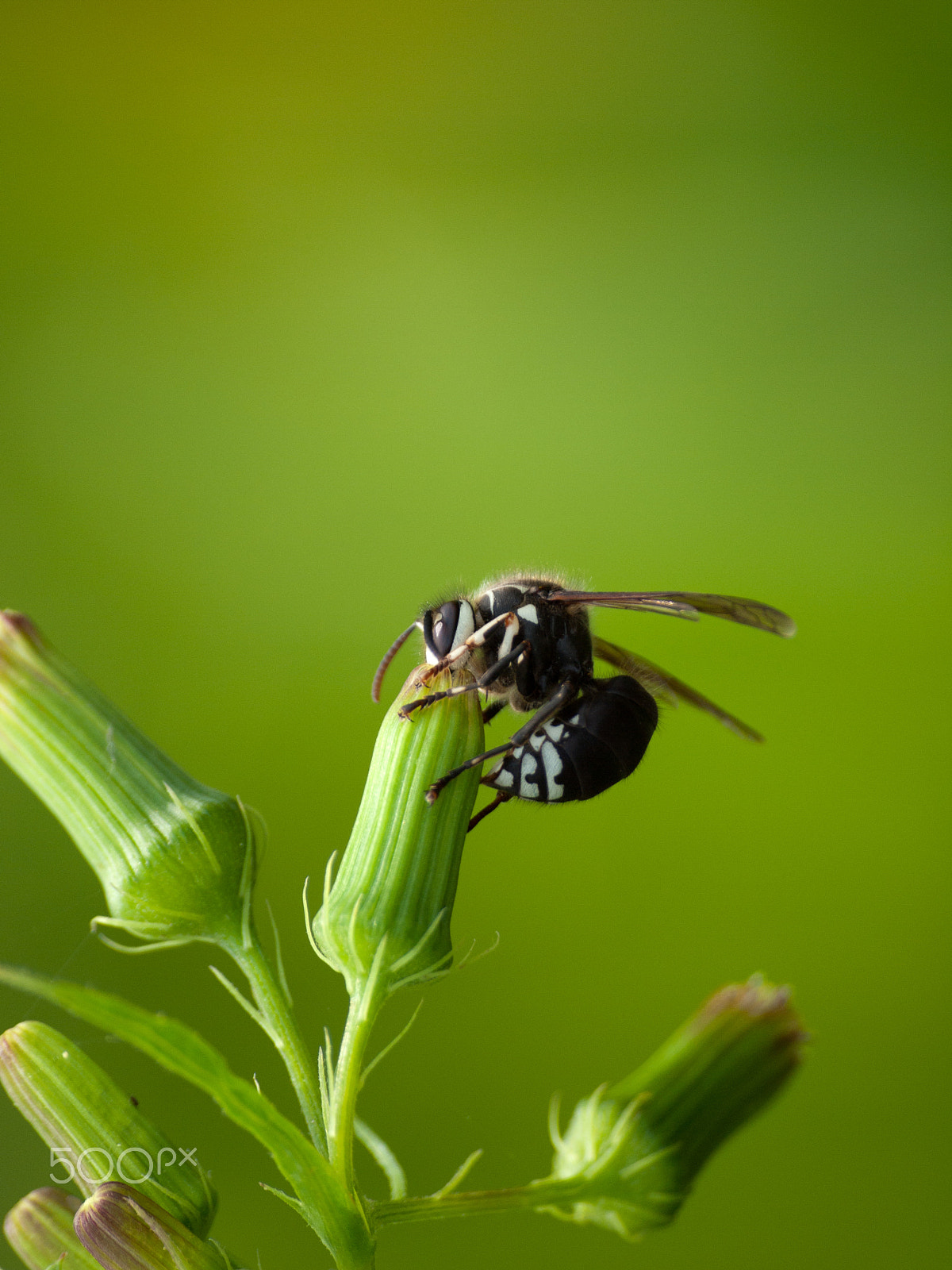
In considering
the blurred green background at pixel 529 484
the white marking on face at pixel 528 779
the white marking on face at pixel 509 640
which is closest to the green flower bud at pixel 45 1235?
the white marking on face at pixel 528 779

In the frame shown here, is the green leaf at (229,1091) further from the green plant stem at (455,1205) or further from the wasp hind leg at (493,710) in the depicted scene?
the wasp hind leg at (493,710)

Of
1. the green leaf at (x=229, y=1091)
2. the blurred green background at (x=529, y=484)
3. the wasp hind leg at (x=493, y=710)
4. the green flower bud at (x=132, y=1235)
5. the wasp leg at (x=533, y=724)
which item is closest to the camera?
the green leaf at (x=229, y=1091)

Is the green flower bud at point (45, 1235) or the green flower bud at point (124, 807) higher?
the green flower bud at point (124, 807)

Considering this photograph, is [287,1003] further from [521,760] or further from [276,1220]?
[276,1220]

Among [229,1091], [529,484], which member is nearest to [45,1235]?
[229,1091]

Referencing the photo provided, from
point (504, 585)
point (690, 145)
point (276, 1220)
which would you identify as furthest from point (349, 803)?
point (690, 145)

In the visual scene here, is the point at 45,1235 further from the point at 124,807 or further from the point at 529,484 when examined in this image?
the point at 529,484
